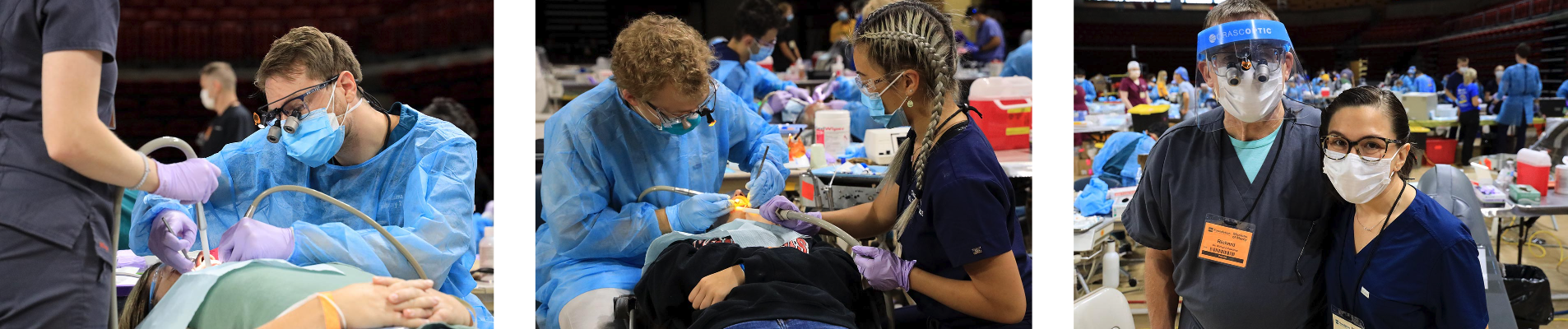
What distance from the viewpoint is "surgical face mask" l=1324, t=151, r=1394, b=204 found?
1729 millimetres

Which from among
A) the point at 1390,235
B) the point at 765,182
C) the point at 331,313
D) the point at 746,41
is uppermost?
the point at 746,41

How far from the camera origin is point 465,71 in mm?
2752

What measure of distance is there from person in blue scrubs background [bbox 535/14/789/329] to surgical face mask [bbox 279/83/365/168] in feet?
1.49

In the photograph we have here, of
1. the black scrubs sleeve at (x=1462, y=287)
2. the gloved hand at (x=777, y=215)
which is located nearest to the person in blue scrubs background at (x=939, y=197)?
the gloved hand at (x=777, y=215)

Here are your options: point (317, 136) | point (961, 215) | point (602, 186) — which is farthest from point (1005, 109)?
point (317, 136)

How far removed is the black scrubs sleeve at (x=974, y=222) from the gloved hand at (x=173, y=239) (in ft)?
5.20

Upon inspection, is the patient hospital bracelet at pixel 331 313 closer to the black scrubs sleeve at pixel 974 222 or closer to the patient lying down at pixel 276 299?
the patient lying down at pixel 276 299

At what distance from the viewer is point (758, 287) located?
1790 millimetres

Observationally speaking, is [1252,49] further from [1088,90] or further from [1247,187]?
[1088,90]

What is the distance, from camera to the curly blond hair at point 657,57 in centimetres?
186

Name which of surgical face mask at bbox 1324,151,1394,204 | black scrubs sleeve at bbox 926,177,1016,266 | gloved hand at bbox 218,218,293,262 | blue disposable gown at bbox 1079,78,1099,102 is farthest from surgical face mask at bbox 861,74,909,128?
blue disposable gown at bbox 1079,78,1099,102

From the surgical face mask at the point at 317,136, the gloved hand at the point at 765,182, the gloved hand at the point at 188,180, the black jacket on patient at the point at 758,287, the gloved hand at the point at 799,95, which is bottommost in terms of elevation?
the black jacket on patient at the point at 758,287

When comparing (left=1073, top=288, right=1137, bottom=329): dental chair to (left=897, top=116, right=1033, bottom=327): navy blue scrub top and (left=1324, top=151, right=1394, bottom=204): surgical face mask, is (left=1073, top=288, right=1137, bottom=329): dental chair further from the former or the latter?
(left=1324, top=151, right=1394, bottom=204): surgical face mask

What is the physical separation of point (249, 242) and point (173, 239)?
0.15 metres
